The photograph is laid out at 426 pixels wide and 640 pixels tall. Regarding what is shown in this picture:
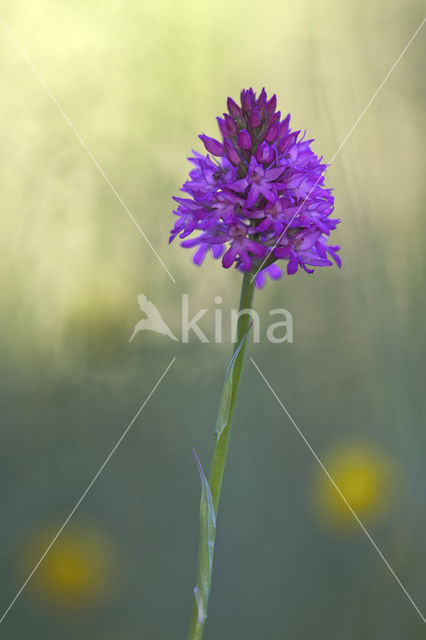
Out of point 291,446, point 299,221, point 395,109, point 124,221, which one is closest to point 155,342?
point 124,221

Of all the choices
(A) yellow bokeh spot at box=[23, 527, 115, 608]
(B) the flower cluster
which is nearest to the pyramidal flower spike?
(B) the flower cluster

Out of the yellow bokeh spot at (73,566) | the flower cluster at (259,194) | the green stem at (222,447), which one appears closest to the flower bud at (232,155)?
the flower cluster at (259,194)

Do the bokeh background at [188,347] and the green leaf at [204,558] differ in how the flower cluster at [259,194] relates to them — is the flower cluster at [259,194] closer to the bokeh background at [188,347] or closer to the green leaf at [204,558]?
the green leaf at [204,558]

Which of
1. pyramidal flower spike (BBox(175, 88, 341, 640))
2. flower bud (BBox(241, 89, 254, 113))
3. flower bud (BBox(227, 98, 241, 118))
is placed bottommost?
pyramidal flower spike (BBox(175, 88, 341, 640))

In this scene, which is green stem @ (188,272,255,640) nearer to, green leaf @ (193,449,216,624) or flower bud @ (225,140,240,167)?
green leaf @ (193,449,216,624)

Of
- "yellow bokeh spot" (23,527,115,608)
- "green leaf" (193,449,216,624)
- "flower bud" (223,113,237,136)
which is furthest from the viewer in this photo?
"yellow bokeh spot" (23,527,115,608)

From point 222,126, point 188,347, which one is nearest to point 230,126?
point 222,126

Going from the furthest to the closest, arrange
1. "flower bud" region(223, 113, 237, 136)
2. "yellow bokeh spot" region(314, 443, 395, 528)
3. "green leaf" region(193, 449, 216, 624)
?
"yellow bokeh spot" region(314, 443, 395, 528)
"flower bud" region(223, 113, 237, 136)
"green leaf" region(193, 449, 216, 624)
